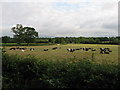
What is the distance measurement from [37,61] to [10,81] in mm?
1722

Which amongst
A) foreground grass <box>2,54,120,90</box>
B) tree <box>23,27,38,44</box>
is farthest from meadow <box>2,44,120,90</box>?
tree <box>23,27,38,44</box>

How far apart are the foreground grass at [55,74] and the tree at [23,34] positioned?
69.1 m

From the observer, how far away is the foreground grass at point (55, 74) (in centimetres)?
628

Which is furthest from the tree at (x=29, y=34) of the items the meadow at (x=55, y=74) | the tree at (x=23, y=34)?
the meadow at (x=55, y=74)

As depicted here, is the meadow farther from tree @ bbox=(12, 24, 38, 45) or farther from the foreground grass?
tree @ bbox=(12, 24, 38, 45)

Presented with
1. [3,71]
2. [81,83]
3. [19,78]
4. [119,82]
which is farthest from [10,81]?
[119,82]

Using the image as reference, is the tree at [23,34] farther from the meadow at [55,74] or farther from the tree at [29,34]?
the meadow at [55,74]

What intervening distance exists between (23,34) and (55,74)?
71732 millimetres

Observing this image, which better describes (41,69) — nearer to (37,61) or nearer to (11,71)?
(37,61)

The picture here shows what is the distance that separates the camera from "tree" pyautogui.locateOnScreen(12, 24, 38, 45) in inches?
2990

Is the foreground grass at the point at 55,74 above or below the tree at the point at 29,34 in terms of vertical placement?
below

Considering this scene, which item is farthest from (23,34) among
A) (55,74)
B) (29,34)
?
(55,74)

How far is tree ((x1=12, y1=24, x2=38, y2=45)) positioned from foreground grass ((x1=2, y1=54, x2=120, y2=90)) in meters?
69.1

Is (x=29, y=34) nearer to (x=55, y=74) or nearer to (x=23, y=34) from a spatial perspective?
(x=23, y=34)
